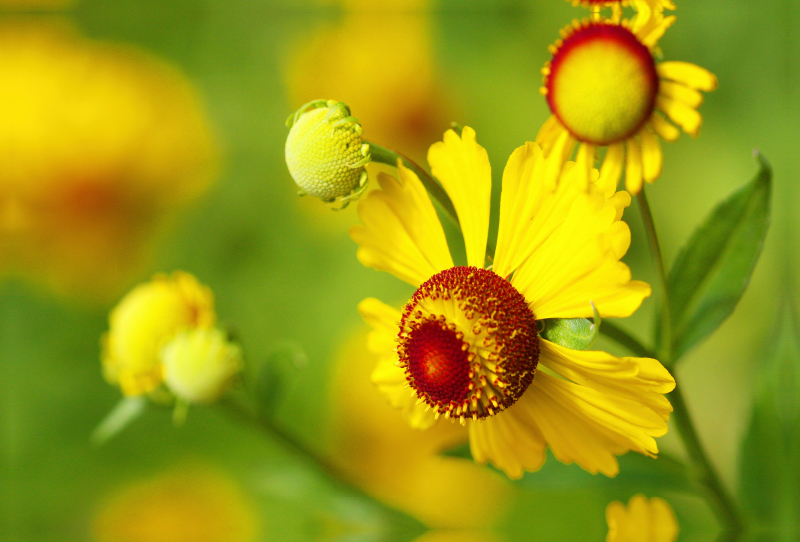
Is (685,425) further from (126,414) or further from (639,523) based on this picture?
(126,414)

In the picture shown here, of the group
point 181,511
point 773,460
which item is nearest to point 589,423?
point 773,460

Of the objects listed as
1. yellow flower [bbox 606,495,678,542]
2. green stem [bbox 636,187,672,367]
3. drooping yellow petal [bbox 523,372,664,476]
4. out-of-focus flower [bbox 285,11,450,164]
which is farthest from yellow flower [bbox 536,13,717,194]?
out-of-focus flower [bbox 285,11,450,164]

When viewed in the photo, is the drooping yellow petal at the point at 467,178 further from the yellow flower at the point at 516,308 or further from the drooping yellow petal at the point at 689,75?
the drooping yellow petal at the point at 689,75

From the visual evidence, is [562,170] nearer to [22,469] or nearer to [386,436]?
[386,436]

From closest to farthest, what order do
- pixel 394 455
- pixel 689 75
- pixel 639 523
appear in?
1. pixel 689 75
2. pixel 639 523
3. pixel 394 455

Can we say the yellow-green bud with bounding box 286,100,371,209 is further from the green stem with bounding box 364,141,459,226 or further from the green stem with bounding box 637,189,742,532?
the green stem with bounding box 637,189,742,532

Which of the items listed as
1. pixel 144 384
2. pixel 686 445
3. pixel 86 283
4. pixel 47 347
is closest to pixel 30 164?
pixel 86 283
